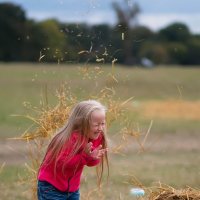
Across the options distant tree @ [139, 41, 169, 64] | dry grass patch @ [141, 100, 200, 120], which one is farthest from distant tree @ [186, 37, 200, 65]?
dry grass patch @ [141, 100, 200, 120]

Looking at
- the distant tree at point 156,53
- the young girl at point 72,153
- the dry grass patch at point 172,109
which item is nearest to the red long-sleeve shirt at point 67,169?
the young girl at point 72,153

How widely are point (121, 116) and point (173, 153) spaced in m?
6.66

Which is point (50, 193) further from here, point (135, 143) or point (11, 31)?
point (11, 31)

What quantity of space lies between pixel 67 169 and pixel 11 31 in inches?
2826

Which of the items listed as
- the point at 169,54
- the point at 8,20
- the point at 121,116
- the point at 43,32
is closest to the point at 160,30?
the point at 169,54

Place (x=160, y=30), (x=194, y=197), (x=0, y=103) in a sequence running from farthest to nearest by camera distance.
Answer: (x=160, y=30)
(x=0, y=103)
(x=194, y=197)

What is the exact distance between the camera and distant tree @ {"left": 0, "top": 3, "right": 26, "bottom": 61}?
251 feet

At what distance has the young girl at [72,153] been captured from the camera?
6.21 meters

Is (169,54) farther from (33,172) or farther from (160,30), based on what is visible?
(33,172)

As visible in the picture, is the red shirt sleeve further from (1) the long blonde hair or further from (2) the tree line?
(2) the tree line

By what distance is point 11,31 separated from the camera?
77.2m

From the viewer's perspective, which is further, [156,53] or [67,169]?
[156,53]

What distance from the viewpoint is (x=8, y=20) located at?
7838cm

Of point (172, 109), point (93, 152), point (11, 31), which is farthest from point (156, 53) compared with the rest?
point (93, 152)
